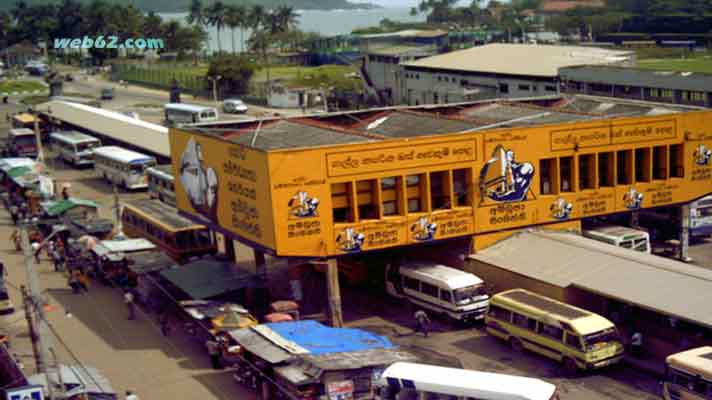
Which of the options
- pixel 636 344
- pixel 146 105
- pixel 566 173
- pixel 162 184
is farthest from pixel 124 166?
pixel 146 105

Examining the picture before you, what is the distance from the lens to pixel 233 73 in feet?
327

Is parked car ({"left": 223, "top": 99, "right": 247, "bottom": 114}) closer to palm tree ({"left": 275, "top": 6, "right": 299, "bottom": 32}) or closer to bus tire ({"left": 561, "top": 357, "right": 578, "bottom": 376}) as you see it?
bus tire ({"left": 561, "top": 357, "right": 578, "bottom": 376})

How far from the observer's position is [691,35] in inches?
4377

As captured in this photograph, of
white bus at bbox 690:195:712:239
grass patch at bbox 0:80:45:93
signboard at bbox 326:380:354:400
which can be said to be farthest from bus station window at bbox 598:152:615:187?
grass patch at bbox 0:80:45:93

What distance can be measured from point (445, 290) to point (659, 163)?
10650mm

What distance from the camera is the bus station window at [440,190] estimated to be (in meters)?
29.5

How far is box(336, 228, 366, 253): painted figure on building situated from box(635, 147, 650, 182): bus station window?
11.1 metres

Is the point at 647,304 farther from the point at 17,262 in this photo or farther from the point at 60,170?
the point at 60,170

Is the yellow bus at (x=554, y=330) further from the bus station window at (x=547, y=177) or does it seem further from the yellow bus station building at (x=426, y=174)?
the bus station window at (x=547, y=177)

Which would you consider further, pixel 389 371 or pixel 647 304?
pixel 647 304

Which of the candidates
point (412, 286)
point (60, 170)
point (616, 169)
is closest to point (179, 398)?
point (412, 286)

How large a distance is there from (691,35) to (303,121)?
88.2m

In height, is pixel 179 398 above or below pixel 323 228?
below

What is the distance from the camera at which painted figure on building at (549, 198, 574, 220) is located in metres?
31.2
